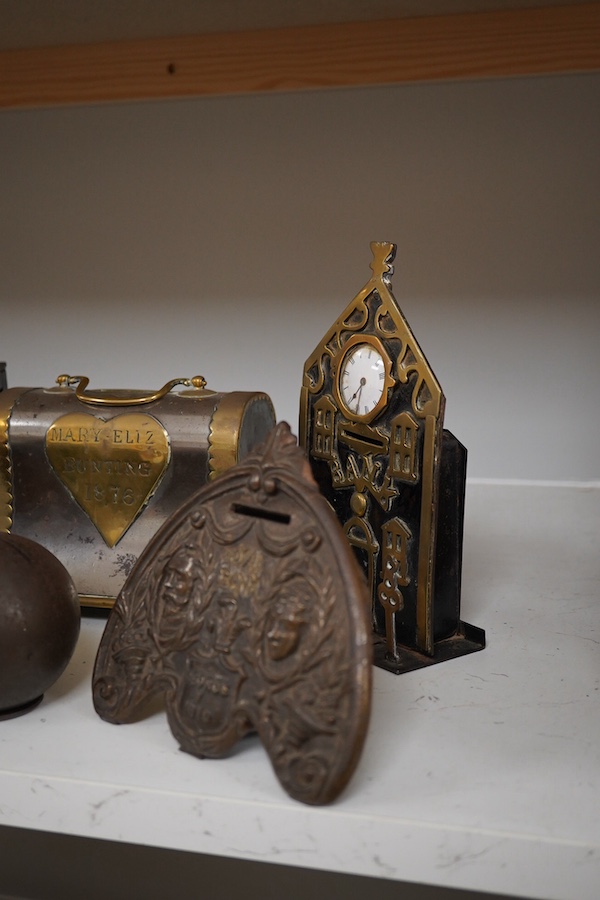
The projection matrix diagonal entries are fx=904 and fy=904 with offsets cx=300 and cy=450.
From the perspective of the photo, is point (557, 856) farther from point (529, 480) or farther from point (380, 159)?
point (380, 159)

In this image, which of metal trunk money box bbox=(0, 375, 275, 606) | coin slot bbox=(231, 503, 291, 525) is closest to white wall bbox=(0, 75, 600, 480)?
metal trunk money box bbox=(0, 375, 275, 606)

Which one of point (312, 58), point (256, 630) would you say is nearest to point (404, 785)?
point (256, 630)

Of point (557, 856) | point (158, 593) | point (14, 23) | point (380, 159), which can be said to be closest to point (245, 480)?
point (158, 593)

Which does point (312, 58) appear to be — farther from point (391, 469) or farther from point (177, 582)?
point (177, 582)

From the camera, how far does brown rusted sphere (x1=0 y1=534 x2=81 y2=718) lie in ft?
2.46

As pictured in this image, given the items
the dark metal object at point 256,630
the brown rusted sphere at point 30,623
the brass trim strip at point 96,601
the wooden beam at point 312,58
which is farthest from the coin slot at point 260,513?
the wooden beam at point 312,58

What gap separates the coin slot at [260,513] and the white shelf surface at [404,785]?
194 millimetres

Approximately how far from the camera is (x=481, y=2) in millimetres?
1010

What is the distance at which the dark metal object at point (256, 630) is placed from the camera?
653 mm

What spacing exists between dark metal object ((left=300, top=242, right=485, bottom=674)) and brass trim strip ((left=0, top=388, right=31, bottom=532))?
1.12 feet

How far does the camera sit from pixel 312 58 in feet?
3.56

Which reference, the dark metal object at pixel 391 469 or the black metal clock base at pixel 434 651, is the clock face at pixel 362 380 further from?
the black metal clock base at pixel 434 651

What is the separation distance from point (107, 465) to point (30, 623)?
0.94ft

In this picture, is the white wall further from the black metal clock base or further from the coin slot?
the coin slot
